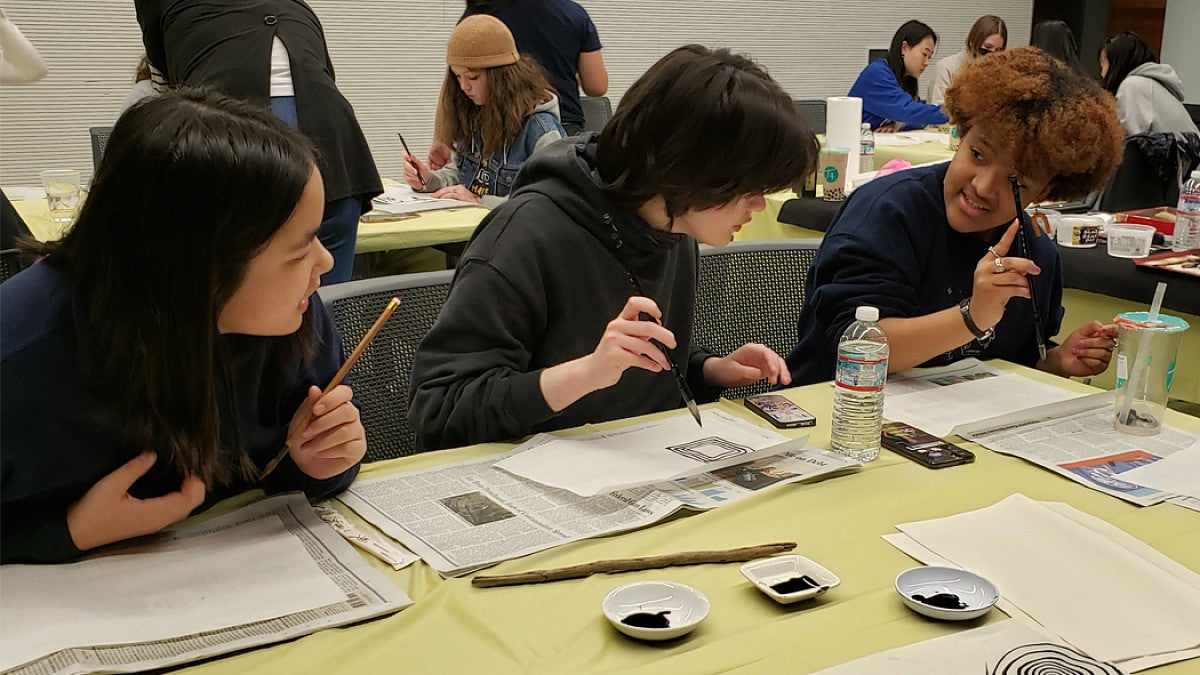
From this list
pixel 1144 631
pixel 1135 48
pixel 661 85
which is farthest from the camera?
pixel 1135 48

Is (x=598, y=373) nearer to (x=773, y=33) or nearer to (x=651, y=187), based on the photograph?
(x=651, y=187)

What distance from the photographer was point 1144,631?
921mm

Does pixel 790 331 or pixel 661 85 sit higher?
pixel 661 85

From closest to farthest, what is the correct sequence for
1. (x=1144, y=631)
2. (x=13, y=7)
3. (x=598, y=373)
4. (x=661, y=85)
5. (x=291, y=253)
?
(x=1144, y=631)
(x=291, y=253)
(x=598, y=373)
(x=661, y=85)
(x=13, y=7)

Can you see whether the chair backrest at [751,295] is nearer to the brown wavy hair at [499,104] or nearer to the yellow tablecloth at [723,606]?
the yellow tablecloth at [723,606]

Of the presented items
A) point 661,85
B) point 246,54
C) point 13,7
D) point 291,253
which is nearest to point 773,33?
point 13,7

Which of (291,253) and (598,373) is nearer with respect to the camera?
(291,253)

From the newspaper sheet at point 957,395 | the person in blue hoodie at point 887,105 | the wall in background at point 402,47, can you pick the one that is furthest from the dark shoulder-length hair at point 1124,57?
the newspaper sheet at point 957,395

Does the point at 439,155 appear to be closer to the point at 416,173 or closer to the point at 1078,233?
the point at 416,173

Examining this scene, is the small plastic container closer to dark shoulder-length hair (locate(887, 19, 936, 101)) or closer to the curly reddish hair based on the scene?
the curly reddish hair

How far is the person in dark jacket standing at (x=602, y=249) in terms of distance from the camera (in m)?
1.35

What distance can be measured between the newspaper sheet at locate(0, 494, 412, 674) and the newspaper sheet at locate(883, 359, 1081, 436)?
0.83 m

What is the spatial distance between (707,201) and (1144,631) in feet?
2.57

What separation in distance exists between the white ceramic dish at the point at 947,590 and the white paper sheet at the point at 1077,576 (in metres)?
0.03
